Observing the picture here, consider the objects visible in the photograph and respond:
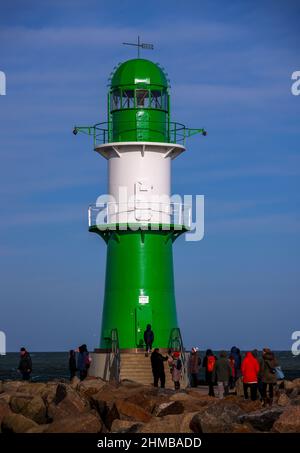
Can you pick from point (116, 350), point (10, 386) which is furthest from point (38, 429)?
point (116, 350)

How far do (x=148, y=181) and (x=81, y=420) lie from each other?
49.4 feet

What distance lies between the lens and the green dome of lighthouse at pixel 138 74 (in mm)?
37625

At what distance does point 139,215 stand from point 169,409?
41.4 ft

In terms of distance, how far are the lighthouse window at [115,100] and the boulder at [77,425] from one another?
53.4 ft

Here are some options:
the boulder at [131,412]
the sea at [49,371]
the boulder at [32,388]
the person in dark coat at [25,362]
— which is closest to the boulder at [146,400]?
the boulder at [131,412]

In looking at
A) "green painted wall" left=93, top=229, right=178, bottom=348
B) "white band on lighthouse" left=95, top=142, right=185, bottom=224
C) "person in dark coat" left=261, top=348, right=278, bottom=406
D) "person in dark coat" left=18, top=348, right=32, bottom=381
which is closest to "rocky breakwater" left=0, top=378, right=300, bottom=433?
"person in dark coat" left=261, top=348, right=278, bottom=406

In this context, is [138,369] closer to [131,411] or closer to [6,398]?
[6,398]

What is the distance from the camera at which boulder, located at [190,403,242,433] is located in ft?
73.1

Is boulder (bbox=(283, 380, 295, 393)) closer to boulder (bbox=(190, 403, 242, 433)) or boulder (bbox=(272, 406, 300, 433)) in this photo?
boulder (bbox=(190, 403, 242, 433))

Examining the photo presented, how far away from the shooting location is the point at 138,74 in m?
37.6

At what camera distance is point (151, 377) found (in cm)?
3509

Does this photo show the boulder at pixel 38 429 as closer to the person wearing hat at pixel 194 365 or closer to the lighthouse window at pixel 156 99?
the person wearing hat at pixel 194 365
